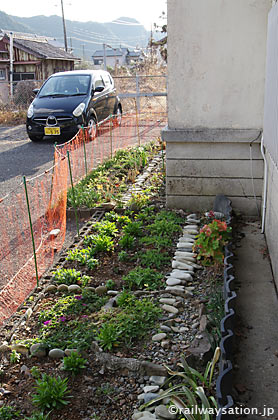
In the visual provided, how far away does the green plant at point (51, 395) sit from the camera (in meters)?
3.00

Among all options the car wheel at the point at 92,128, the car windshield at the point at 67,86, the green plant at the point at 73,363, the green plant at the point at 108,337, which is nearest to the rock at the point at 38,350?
the green plant at the point at 73,363

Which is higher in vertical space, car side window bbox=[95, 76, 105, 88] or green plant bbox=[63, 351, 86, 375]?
car side window bbox=[95, 76, 105, 88]

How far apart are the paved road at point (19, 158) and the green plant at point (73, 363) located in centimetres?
504

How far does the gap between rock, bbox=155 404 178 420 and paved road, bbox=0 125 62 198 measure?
581 centimetres

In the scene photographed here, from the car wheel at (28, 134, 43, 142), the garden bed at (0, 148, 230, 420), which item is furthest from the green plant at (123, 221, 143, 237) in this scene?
the car wheel at (28, 134, 43, 142)

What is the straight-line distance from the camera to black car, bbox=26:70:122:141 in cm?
1143

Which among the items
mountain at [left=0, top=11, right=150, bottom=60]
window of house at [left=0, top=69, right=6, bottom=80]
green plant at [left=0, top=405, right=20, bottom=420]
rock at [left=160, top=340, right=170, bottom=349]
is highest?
mountain at [left=0, top=11, right=150, bottom=60]

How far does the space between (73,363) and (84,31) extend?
15713cm

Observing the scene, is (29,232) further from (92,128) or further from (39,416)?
(92,128)

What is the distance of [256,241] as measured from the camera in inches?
215

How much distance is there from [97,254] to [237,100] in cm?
287

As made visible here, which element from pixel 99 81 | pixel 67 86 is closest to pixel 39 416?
pixel 67 86

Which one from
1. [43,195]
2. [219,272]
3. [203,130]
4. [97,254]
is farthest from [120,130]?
[219,272]

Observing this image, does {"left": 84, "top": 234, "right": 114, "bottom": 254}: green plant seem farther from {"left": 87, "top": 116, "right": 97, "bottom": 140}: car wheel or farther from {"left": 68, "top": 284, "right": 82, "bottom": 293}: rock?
{"left": 87, "top": 116, "right": 97, "bottom": 140}: car wheel
